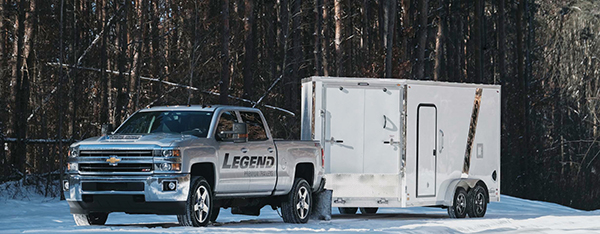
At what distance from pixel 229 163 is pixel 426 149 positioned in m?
5.52

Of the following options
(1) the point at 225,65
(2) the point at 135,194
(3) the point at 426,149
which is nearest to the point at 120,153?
(2) the point at 135,194

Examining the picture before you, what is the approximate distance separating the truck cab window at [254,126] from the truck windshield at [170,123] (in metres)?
0.83

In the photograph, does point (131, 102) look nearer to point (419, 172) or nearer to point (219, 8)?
point (419, 172)

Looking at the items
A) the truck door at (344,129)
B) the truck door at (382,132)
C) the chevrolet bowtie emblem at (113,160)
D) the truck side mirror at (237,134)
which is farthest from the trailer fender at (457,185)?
the chevrolet bowtie emblem at (113,160)

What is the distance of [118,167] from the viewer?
13617 millimetres

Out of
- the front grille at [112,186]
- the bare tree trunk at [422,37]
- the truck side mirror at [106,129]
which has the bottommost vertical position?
the front grille at [112,186]

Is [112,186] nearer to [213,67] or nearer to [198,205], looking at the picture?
[198,205]

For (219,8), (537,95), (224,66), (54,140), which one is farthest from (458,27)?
(54,140)

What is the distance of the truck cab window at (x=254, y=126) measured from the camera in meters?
15.7

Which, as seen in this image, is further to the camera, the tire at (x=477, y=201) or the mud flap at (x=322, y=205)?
the tire at (x=477, y=201)

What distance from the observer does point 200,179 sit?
14000 millimetres

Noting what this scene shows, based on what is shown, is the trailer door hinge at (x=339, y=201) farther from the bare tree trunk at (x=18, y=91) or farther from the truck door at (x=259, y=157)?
the bare tree trunk at (x=18, y=91)

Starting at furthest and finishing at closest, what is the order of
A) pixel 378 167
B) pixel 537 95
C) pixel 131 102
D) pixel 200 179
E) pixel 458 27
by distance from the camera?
pixel 458 27, pixel 537 95, pixel 131 102, pixel 378 167, pixel 200 179

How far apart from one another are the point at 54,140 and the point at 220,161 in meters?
12.1
